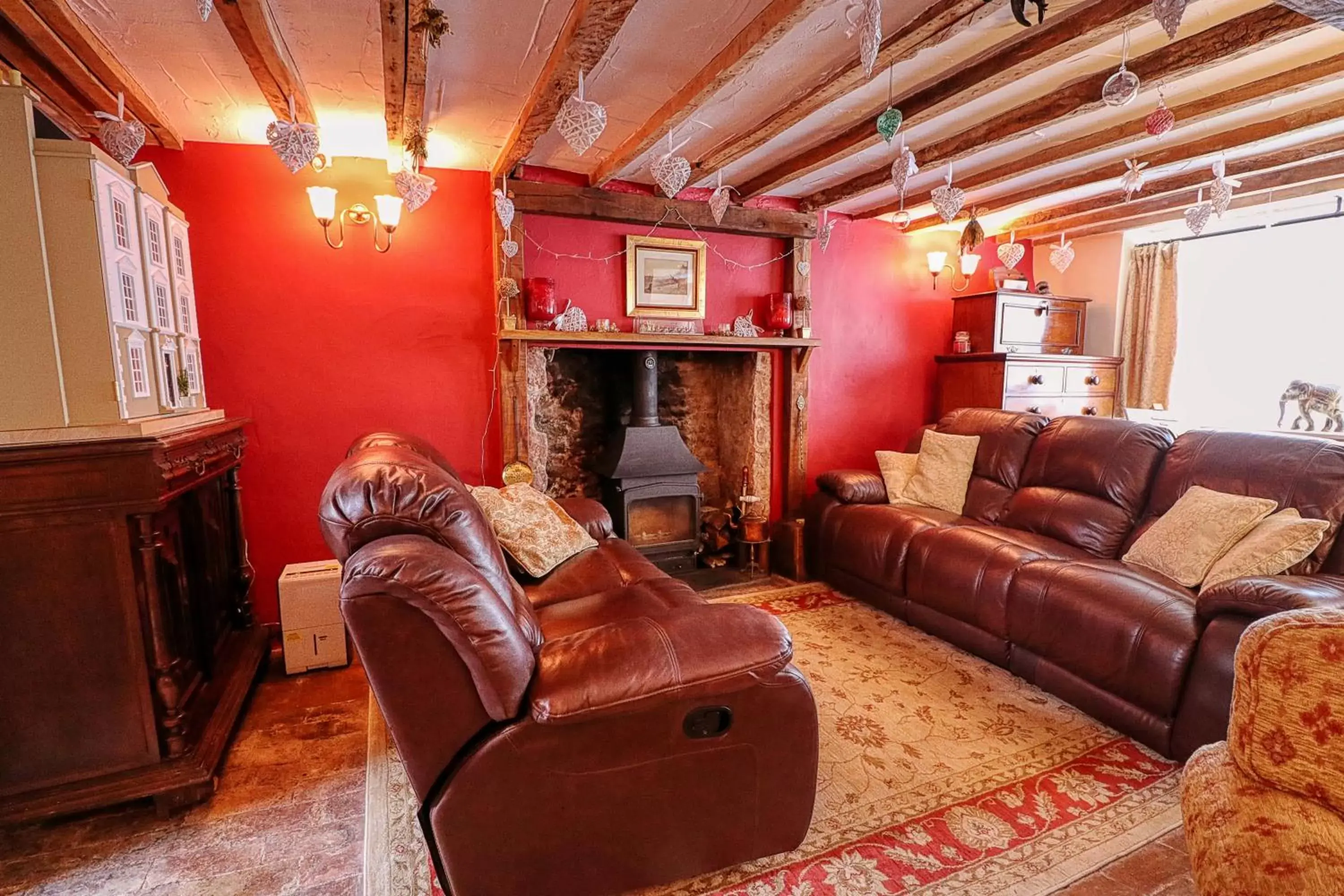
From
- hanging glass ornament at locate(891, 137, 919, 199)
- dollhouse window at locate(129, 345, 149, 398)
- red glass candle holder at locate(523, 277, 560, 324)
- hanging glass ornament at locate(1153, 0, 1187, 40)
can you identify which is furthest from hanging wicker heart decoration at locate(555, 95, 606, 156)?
dollhouse window at locate(129, 345, 149, 398)

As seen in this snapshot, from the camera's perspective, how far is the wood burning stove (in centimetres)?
360

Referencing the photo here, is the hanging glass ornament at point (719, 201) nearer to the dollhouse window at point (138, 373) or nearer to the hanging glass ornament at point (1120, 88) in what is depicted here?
the hanging glass ornament at point (1120, 88)

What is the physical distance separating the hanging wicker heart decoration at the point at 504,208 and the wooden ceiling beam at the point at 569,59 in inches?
14.3

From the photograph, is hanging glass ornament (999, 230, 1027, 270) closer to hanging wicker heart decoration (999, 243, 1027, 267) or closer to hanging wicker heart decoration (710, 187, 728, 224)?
hanging wicker heart decoration (999, 243, 1027, 267)

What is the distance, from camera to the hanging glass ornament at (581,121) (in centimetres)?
184

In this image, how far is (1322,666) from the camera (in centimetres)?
90

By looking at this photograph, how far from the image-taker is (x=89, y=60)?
6.33 feet

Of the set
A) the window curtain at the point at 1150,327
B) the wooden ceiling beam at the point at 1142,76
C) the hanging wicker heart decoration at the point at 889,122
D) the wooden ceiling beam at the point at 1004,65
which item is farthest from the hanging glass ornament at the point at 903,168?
the window curtain at the point at 1150,327

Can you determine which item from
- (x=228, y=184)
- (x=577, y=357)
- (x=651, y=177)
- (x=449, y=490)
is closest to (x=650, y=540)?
(x=577, y=357)

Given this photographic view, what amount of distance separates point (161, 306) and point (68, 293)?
1.52ft

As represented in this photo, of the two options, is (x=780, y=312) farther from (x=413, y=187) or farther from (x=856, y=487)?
(x=413, y=187)

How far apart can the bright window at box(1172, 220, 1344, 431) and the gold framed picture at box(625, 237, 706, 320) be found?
354 cm

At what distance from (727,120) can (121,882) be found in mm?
3205

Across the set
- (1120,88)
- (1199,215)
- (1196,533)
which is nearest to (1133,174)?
(1199,215)
